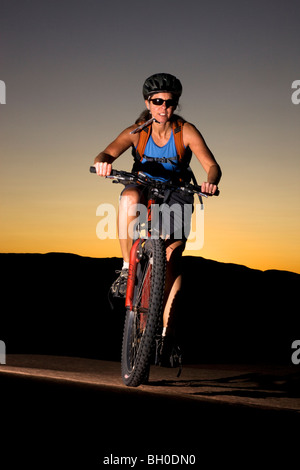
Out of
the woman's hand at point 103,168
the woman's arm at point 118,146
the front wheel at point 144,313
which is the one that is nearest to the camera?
the front wheel at point 144,313

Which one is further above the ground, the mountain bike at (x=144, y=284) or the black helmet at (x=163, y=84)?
the black helmet at (x=163, y=84)

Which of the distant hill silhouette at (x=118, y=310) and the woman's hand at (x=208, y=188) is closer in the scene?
the woman's hand at (x=208, y=188)

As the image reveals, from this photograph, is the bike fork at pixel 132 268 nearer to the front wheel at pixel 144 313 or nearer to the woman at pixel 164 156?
the front wheel at pixel 144 313

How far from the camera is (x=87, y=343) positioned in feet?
49.3

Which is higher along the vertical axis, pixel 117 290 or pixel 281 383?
pixel 117 290

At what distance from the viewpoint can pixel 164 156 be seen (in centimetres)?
659

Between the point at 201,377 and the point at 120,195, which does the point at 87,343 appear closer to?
the point at 201,377

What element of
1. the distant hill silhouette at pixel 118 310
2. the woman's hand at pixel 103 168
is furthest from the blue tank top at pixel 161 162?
the distant hill silhouette at pixel 118 310

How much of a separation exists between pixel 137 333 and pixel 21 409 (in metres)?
2.37

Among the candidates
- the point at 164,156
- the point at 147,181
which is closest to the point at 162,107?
the point at 164,156

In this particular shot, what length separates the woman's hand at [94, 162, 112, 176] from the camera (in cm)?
601

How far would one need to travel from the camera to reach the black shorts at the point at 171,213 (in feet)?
20.8
